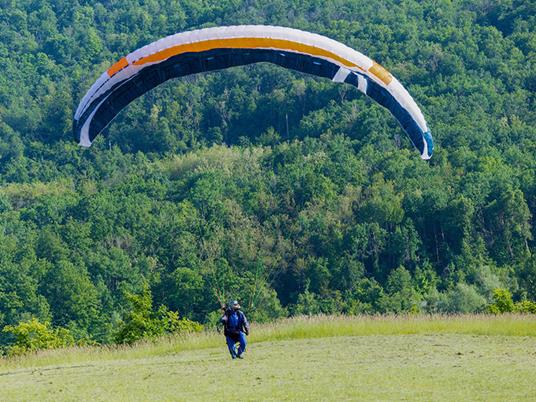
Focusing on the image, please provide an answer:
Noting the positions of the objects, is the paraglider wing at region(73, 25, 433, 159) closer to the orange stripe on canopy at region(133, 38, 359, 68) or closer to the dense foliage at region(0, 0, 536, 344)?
the orange stripe on canopy at region(133, 38, 359, 68)

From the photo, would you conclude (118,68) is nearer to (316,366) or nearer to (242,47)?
(242,47)

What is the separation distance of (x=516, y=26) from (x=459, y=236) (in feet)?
168

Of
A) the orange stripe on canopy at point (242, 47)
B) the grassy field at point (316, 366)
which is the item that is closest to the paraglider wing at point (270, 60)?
the orange stripe on canopy at point (242, 47)

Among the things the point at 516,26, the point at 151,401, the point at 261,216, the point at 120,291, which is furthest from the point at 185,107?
the point at 151,401

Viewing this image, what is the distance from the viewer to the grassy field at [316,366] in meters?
22.3

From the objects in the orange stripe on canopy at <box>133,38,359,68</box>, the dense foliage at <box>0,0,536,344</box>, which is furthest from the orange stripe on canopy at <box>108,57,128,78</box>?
the dense foliage at <box>0,0,536,344</box>

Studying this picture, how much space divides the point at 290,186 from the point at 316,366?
78.7 metres

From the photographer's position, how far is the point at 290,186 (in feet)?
341

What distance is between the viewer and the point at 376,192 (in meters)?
101

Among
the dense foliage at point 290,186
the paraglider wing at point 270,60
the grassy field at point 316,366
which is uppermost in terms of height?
the dense foliage at point 290,186

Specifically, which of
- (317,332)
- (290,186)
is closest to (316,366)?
(317,332)

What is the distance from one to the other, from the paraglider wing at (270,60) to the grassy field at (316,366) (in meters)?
Answer: 4.27

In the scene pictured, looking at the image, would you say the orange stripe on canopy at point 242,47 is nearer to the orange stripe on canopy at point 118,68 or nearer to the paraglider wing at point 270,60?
the paraglider wing at point 270,60

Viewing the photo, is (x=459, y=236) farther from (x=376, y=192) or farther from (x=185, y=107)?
(x=185, y=107)
